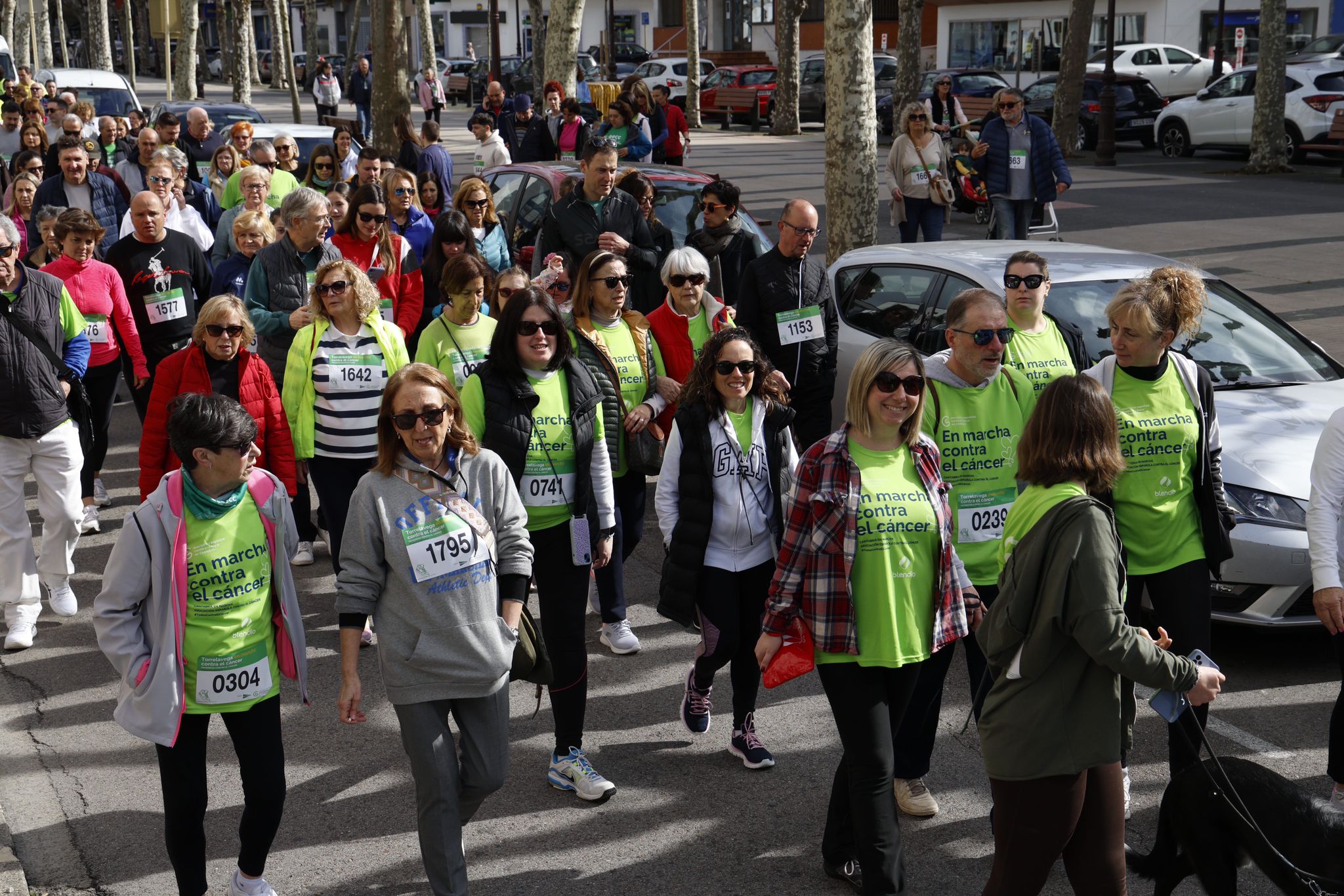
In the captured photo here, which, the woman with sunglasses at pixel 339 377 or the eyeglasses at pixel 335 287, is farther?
the woman with sunglasses at pixel 339 377

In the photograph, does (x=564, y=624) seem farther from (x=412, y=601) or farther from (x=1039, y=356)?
(x=1039, y=356)

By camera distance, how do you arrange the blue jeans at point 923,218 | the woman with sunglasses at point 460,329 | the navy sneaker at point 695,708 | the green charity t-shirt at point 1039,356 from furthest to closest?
1. the blue jeans at point 923,218
2. the woman with sunglasses at point 460,329
3. the green charity t-shirt at point 1039,356
4. the navy sneaker at point 695,708

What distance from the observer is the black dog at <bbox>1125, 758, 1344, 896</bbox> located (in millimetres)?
3664

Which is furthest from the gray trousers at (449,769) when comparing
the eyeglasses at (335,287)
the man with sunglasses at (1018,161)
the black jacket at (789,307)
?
the man with sunglasses at (1018,161)

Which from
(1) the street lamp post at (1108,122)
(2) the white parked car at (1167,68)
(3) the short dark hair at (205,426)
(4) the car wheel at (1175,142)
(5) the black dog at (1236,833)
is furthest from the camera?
(2) the white parked car at (1167,68)

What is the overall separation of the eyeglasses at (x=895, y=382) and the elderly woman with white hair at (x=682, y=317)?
2.66m

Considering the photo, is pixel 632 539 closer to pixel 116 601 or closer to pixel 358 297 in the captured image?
pixel 358 297

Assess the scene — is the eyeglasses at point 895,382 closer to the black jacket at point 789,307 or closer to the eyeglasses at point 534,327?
the eyeglasses at point 534,327

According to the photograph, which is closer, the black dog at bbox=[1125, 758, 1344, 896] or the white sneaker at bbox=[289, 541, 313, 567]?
the black dog at bbox=[1125, 758, 1344, 896]

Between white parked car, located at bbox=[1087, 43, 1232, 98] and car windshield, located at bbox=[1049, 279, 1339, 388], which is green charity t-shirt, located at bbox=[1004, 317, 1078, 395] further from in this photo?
white parked car, located at bbox=[1087, 43, 1232, 98]

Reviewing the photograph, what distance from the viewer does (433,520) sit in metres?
4.11

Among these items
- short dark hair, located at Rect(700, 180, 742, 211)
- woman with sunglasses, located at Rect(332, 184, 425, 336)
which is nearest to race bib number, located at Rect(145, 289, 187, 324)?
woman with sunglasses, located at Rect(332, 184, 425, 336)

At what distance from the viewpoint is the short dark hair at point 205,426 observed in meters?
4.05

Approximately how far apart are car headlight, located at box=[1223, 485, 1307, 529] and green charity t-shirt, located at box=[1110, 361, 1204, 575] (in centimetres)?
131
